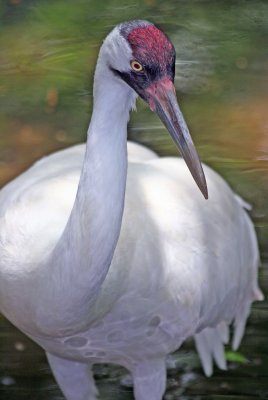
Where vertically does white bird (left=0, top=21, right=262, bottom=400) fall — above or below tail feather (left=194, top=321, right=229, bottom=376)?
above

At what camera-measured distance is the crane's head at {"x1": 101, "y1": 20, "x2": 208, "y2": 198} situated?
2.49 m

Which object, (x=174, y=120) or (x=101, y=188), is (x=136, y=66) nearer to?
(x=174, y=120)

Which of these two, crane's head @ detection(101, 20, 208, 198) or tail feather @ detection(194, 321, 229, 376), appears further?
tail feather @ detection(194, 321, 229, 376)

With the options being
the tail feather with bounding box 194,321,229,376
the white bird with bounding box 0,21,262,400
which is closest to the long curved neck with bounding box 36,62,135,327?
the white bird with bounding box 0,21,262,400

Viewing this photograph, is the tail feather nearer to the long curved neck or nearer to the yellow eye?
the long curved neck

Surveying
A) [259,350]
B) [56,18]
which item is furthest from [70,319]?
[56,18]

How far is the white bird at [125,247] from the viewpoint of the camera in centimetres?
256

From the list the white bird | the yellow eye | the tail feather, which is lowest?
the tail feather

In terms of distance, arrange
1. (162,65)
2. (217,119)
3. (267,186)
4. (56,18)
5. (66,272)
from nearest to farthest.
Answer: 1. (162,65)
2. (66,272)
3. (267,186)
4. (217,119)
5. (56,18)

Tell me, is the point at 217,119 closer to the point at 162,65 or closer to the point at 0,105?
the point at 0,105

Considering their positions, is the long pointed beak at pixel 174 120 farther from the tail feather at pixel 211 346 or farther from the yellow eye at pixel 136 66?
the tail feather at pixel 211 346

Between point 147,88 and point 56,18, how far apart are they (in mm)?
2944

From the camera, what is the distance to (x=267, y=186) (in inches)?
179

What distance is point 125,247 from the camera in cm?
297
